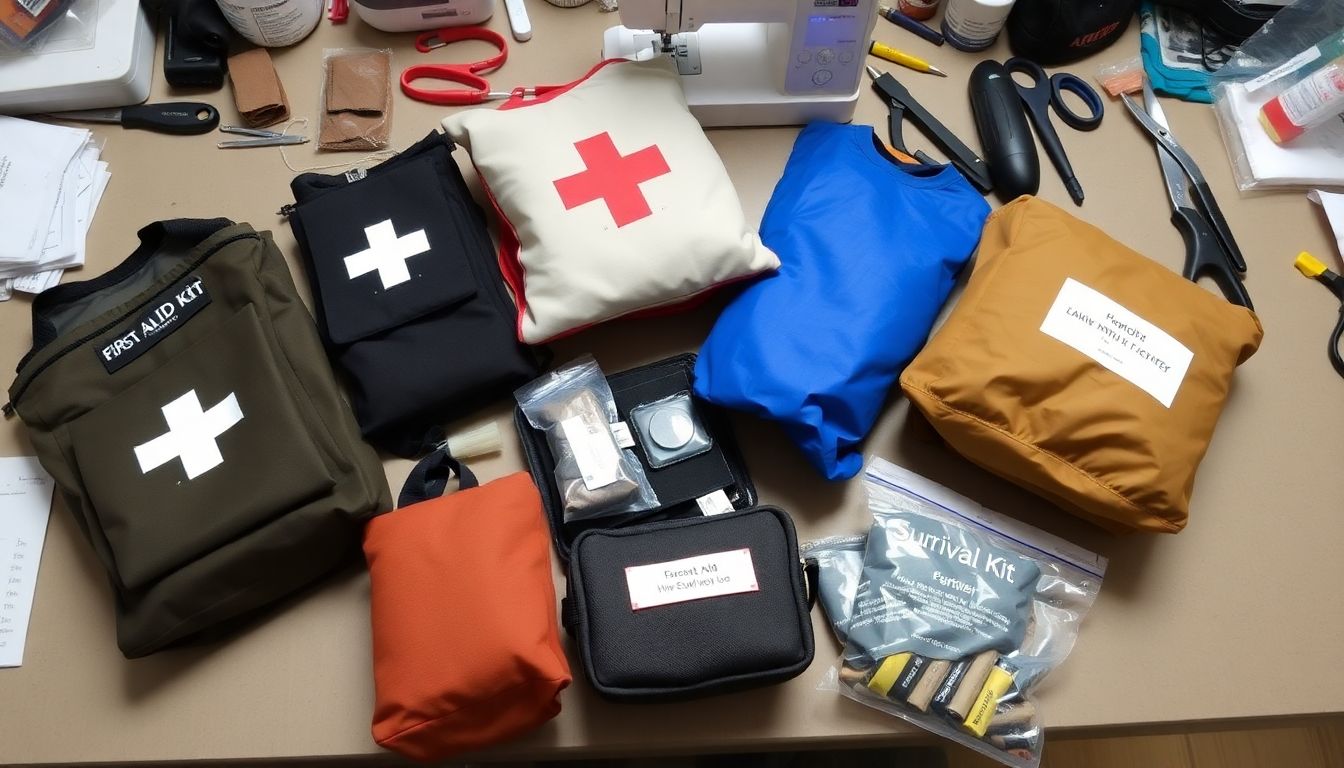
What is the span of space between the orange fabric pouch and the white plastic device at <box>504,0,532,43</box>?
567 millimetres

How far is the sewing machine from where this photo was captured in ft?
2.99

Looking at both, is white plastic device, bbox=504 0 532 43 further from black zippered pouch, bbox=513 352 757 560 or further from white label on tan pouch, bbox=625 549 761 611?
white label on tan pouch, bbox=625 549 761 611

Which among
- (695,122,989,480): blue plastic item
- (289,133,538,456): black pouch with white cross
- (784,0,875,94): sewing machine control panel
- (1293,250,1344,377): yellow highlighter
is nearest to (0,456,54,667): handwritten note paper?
(289,133,538,456): black pouch with white cross

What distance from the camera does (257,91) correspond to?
3.27ft

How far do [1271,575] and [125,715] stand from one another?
103 cm

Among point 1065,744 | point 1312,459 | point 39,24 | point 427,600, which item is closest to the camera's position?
point 427,600

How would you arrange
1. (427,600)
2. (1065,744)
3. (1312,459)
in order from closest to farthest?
(427,600) → (1312,459) → (1065,744)

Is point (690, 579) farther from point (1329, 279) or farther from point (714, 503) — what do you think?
point (1329, 279)

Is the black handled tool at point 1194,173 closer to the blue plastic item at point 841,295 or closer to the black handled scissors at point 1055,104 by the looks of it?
the black handled scissors at point 1055,104

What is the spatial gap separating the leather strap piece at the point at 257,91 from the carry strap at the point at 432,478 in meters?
0.47

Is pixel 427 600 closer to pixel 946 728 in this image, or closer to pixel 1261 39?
pixel 946 728

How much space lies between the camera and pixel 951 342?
0.79 meters

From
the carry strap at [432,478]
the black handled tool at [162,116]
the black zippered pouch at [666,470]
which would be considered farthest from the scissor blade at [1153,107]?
the black handled tool at [162,116]

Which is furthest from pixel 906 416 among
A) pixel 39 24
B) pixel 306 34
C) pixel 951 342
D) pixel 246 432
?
pixel 39 24
